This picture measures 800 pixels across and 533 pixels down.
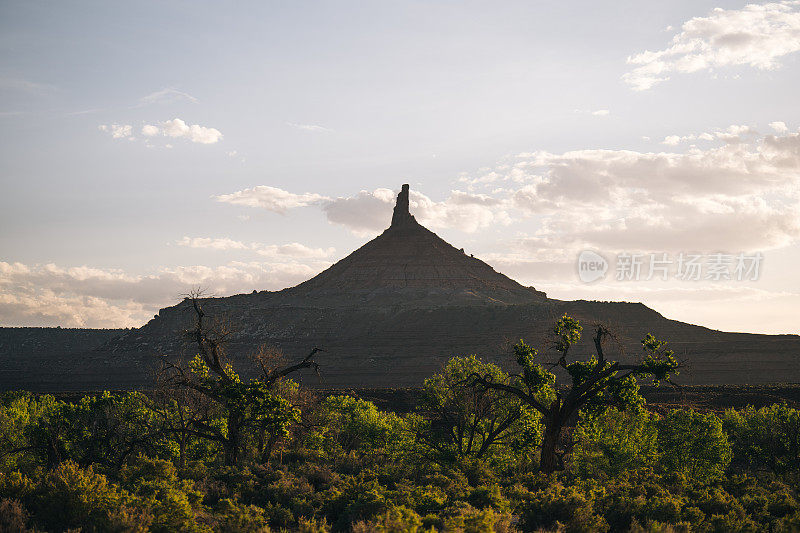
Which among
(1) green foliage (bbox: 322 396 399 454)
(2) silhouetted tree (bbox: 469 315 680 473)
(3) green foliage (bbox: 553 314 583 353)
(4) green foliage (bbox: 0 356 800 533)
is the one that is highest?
(3) green foliage (bbox: 553 314 583 353)

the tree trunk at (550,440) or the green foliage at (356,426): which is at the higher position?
the tree trunk at (550,440)

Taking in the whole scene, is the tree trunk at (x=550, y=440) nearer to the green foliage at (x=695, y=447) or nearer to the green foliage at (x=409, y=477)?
the green foliage at (x=409, y=477)

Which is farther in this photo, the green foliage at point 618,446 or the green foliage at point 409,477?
the green foliage at point 618,446

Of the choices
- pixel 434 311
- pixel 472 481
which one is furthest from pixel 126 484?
pixel 434 311

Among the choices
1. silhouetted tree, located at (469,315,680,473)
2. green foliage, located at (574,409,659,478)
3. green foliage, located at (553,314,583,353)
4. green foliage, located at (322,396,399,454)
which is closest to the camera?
silhouetted tree, located at (469,315,680,473)

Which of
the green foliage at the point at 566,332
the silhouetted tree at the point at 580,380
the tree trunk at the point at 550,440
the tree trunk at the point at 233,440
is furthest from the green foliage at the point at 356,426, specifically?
the green foliage at the point at 566,332

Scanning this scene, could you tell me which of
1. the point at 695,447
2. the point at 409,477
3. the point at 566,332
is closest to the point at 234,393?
the point at 409,477

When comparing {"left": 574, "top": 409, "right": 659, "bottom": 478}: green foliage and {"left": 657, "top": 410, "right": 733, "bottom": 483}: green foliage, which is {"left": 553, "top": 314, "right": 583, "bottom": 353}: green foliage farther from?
{"left": 657, "top": 410, "right": 733, "bottom": 483}: green foliage

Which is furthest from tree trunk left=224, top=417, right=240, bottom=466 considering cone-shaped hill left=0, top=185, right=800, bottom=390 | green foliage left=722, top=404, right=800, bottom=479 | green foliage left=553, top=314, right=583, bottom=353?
cone-shaped hill left=0, top=185, right=800, bottom=390

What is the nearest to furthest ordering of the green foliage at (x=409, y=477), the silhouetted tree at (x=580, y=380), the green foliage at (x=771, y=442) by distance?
the green foliage at (x=409, y=477) → the silhouetted tree at (x=580, y=380) → the green foliage at (x=771, y=442)

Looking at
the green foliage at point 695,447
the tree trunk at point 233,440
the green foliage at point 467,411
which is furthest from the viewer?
the green foliage at point 695,447

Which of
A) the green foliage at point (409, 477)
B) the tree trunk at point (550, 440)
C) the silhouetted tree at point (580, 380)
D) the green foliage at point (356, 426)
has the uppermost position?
the silhouetted tree at point (580, 380)

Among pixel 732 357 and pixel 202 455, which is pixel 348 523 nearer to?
pixel 202 455

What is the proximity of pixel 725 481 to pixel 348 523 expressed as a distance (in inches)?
750
